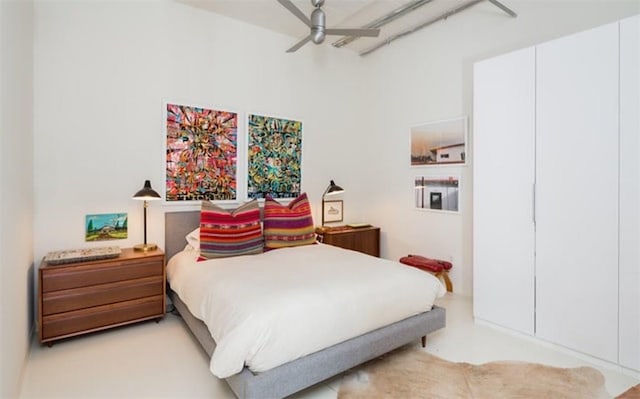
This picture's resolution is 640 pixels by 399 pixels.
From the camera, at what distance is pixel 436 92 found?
4.08 metres

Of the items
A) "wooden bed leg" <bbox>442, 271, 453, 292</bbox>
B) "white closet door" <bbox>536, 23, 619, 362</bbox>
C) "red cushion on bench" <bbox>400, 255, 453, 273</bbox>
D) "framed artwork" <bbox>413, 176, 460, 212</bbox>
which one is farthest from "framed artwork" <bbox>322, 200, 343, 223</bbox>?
"white closet door" <bbox>536, 23, 619, 362</bbox>

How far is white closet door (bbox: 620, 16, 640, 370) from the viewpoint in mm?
2256

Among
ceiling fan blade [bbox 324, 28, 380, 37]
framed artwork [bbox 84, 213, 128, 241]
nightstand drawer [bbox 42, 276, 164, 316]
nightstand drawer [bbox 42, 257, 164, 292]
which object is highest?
ceiling fan blade [bbox 324, 28, 380, 37]

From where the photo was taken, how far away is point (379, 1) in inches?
139

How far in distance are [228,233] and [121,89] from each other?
1.77 meters

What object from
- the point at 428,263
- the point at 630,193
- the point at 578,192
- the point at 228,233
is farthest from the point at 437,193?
the point at 228,233

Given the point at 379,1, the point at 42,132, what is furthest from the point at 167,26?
the point at 379,1

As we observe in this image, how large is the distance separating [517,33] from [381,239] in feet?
9.83

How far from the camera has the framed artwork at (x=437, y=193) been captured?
153 inches

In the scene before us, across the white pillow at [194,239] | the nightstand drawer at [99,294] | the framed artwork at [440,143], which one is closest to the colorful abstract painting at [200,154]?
the white pillow at [194,239]

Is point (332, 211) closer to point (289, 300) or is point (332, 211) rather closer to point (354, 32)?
point (354, 32)

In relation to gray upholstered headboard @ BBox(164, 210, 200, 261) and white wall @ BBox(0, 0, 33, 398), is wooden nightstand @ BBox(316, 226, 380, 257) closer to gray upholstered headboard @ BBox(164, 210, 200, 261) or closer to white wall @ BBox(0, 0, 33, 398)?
gray upholstered headboard @ BBox(164, 210, 200, 261)

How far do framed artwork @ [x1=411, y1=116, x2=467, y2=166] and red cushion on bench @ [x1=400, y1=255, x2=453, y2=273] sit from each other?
1.20 metres

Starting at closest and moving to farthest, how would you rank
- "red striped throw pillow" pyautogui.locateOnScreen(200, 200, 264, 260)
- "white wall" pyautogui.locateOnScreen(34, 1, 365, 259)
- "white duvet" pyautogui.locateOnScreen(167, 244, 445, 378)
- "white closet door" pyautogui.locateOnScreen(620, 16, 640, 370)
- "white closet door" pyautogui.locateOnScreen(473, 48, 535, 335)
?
"white duvet" pyautogui.locateOnScreen(167, 244, 445, 378) < "white closet door" pyautogui.locateOnScreen(620, 16, 640, 370) < "white closet door" pyautogui.locateOnScreen(473, 48, 535, 335) < "white wall" pyautogui.locateOnScreen(34, 1, 365, 259) < "red striped throw pillow" pyautogui.locateOnScreen(200, 200, 264, 260)
